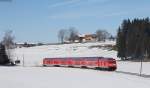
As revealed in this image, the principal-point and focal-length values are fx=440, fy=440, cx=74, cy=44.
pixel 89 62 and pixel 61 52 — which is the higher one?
pixel 61 52

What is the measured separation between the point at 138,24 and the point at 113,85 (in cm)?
9973

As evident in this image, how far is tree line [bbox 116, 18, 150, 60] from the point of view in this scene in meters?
140

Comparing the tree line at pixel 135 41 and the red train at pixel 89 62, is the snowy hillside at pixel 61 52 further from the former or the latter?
the red train at pixel 89 62

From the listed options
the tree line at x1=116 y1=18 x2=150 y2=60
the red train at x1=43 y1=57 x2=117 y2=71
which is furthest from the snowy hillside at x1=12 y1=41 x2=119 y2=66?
the red train at x1=43 y1=57 x2=117 y2=71

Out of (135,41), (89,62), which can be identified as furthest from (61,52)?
(89,62)

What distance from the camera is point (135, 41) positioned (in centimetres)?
14300

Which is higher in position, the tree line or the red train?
the tree line

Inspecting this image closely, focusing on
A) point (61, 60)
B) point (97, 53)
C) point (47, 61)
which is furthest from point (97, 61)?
point (97, 53)

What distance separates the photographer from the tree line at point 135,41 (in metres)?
140

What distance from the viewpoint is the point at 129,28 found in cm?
14862

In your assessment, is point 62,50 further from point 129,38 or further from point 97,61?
point 97,61

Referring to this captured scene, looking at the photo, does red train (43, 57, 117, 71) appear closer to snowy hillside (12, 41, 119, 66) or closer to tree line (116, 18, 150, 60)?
tree line (116, 18, 150, 60)

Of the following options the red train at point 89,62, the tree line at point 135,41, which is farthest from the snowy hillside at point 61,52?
the red train at point 89,62

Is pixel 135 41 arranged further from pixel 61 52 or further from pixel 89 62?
pixel 89 62
